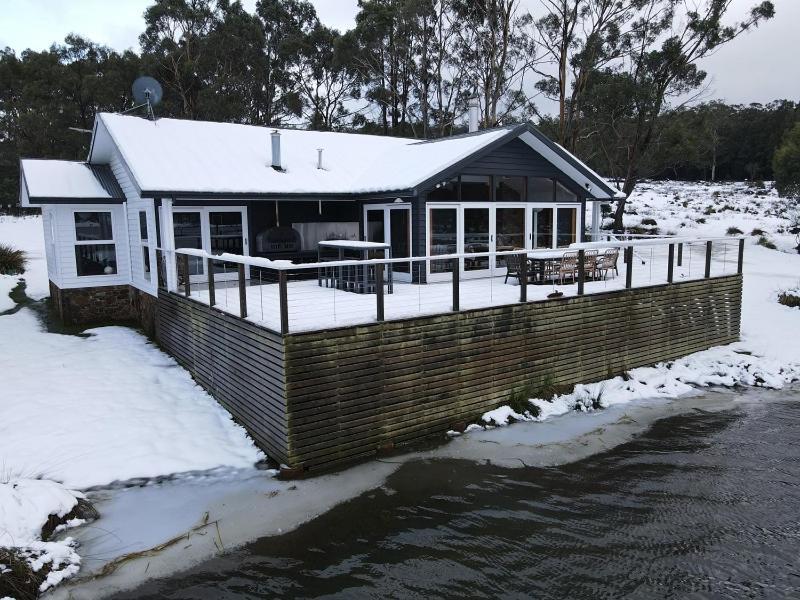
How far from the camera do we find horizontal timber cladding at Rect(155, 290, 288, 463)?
6.89 m

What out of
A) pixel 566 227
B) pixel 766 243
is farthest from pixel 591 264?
pixel 766 243

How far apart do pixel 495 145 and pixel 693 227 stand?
21805mm

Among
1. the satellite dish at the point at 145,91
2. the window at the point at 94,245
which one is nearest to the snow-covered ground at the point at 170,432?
the window at the point at 94,245

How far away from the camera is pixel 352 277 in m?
10.6

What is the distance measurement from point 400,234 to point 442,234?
2.96 ft

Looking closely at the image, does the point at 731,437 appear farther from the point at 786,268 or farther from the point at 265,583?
the point at 786,268

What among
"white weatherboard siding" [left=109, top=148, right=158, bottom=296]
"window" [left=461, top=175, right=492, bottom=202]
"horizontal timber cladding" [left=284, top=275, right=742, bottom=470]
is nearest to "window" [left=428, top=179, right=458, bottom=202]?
"window" [left=461, top=175, right=492, bottom=202]

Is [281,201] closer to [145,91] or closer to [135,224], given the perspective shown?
[135,224]

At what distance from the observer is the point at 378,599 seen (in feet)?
15.9

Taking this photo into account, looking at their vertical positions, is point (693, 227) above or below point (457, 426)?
above

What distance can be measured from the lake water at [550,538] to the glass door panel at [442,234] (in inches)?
230

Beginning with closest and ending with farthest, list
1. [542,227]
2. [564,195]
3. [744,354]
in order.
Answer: [744,354] → [542,227] → [564,195]

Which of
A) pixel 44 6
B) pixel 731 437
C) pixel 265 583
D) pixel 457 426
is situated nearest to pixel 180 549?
pixel 265 583

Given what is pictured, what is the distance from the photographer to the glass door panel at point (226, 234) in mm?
12539
